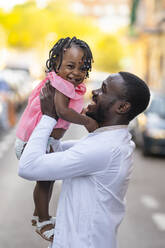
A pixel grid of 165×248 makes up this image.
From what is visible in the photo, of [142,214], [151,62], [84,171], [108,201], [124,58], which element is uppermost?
[84,171]

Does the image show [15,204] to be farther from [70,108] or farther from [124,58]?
[124,58]

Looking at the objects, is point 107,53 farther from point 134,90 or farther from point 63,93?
point 134,90

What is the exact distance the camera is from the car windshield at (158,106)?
13448 mm

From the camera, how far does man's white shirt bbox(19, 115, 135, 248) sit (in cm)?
225

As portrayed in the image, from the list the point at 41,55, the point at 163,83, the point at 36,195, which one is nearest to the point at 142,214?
the point at 36,195

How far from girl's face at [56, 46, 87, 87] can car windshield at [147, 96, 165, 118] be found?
10950 millimetres

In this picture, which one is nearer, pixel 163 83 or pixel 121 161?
pixel 121 161

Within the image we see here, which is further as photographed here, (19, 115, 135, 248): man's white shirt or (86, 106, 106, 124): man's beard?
(86, 106, 106, 124): man's beard

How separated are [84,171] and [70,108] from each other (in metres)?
0.34

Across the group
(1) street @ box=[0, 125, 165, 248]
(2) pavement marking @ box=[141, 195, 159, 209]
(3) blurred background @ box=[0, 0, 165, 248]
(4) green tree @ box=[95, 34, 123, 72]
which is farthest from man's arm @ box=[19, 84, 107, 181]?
(4) green tree @ box=[95, 34, 123, 72]

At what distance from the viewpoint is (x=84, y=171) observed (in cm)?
226

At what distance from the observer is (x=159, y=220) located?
23.2 ft

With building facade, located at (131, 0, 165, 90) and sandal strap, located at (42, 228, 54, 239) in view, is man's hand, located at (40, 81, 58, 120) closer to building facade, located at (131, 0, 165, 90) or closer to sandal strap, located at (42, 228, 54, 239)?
sandal strap, located at (42, 228, 54, 239)

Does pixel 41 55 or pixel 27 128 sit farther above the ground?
pixel 27 128
